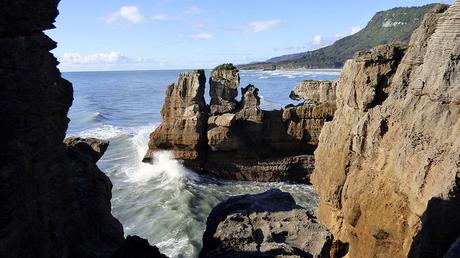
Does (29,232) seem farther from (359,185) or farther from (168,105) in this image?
(168,105)

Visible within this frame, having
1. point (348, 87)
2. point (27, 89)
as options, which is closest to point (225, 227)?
point (27, 89)

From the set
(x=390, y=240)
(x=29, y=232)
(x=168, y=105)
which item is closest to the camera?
(x=29, y=232)

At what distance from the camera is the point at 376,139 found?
55.0 feet

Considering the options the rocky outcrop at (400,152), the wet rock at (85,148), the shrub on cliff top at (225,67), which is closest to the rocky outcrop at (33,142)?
the wet rock at (85,148)

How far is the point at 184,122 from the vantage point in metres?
37.5

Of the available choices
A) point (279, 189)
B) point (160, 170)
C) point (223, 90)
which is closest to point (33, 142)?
point (279, 189)

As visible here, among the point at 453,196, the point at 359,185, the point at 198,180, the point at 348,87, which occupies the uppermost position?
the point at 348,87

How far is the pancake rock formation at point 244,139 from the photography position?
120ft

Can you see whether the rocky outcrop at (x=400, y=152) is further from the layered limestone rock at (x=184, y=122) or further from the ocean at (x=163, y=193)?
the layered limestone rock at (x=184, y=122)

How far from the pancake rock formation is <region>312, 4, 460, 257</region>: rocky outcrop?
16.1m

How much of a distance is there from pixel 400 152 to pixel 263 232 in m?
5.19

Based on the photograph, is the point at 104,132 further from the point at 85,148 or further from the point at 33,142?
the point at 33,142

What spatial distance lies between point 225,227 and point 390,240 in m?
5.60

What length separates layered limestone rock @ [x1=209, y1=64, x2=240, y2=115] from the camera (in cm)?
3997
